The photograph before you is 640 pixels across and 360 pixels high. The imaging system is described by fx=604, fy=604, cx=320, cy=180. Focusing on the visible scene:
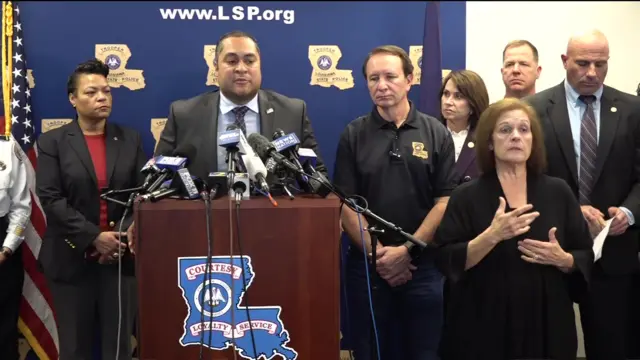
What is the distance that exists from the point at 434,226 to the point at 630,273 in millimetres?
902

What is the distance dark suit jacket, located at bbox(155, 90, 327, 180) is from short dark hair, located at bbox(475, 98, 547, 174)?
2.01 ft

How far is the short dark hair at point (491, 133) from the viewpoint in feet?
7.43

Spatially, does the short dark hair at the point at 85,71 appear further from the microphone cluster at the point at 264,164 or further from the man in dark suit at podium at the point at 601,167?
the man in dark suit at podium at the point at 601,167

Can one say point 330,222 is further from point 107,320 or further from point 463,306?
point 107,320

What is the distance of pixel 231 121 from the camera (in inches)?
100.0

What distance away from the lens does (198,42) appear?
3691 millimetres

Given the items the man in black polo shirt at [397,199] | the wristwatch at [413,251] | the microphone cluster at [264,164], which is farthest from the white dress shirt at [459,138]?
the microphone cluster at [264,164]

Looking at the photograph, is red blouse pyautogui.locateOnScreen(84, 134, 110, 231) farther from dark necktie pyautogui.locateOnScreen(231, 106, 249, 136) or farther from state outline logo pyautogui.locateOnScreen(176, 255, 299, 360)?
state outline logo pyautogui.locateOnScreen(176, 255, 299, 360)

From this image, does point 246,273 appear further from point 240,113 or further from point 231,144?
point 240,113

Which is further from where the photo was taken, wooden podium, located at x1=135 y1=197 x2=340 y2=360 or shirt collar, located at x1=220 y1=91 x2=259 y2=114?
shirt collar, located at x1=220 y1=91 x2=259 y2=114

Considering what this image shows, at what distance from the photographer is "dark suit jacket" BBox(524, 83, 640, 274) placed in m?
2.60

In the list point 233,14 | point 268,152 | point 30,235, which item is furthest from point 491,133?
point 30,235

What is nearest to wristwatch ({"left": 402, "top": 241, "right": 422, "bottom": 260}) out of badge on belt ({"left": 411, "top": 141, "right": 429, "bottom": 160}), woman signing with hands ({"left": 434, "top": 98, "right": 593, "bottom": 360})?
woman signing with hands ({"left": 434, "top": 98, "right": 593, "bottom": 360})

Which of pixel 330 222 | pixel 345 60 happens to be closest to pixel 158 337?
pixel 330 222
